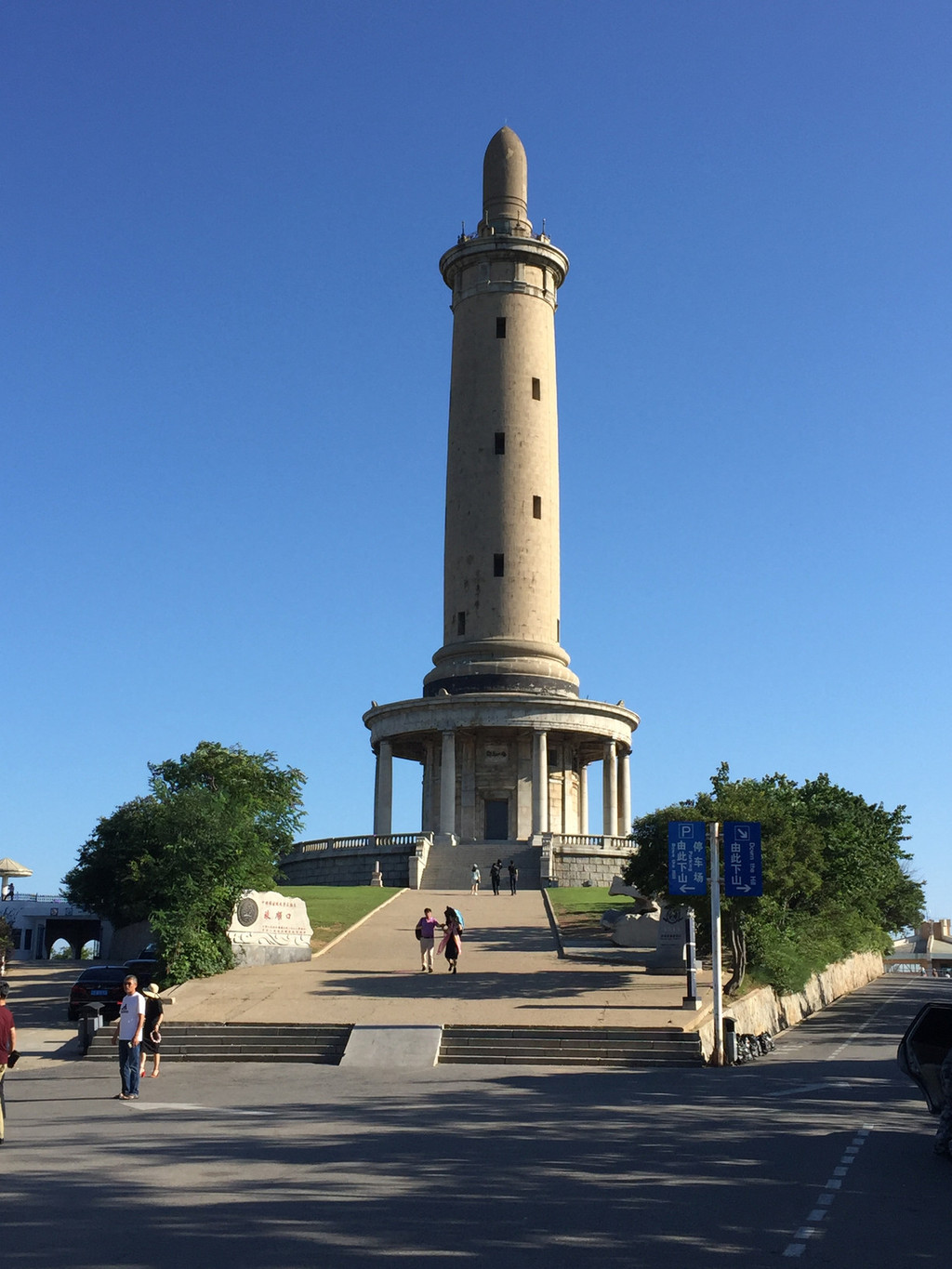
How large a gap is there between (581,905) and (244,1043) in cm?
2272

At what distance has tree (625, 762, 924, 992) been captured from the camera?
32312 millimetres

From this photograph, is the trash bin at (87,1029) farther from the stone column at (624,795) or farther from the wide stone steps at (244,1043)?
the stone column at (624,795)

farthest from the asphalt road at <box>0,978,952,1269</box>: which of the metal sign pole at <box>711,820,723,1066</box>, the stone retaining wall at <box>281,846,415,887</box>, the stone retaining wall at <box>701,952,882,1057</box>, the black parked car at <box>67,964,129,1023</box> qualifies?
the stone retaining wall at <box>281,846,415,887</box>

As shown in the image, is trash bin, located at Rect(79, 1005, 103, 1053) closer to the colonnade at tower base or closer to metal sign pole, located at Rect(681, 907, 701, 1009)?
metal sign pole, located at Rect(681, 907, 701, 1009)

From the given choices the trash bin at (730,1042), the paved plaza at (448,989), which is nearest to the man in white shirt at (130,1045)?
the paved plaza at (448,989)

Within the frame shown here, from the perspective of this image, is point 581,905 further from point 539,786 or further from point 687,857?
point 687,857

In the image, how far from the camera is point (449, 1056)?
23.6 metres

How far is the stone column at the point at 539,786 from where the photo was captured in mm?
60594

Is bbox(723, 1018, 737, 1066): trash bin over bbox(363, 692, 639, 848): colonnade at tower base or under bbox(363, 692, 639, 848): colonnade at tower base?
under

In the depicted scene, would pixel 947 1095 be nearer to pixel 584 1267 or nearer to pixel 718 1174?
pixel 718 1174

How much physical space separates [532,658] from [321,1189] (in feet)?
169

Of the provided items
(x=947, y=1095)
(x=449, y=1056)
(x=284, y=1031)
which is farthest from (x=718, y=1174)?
(x=284, y=1031)

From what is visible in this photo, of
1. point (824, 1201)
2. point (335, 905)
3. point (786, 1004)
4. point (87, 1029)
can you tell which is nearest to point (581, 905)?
point (335, 905)

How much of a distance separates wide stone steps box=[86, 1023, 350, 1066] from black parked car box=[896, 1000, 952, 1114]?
10.9 m
